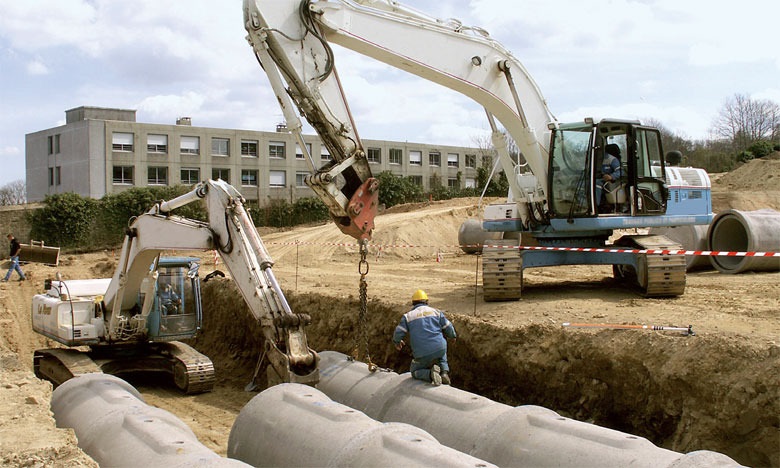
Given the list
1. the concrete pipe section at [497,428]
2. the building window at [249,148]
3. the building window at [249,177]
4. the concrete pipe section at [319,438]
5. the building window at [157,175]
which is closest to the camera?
the concrete pipe section at [497,428]

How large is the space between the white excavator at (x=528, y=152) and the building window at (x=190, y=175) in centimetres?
4140

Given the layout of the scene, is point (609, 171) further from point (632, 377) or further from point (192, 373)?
point (192, 373)

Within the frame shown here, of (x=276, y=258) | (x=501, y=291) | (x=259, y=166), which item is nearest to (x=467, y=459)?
(x=501, y=291)

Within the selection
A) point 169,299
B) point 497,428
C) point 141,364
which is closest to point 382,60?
point 169,299

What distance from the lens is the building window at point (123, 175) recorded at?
50.3 m

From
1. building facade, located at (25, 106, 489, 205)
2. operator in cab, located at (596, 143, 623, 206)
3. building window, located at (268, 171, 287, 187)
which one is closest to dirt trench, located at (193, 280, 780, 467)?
operator in cab, located at (596, 143, 623, 206)

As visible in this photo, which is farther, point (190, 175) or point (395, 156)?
point (395, 156)

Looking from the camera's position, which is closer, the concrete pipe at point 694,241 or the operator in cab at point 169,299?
the operator in cab at point 169,299

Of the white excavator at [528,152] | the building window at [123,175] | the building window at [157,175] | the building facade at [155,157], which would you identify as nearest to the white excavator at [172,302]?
the white excavator at [528,152]

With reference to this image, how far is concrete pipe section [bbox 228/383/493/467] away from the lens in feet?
19.2

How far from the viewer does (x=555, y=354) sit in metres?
9.87

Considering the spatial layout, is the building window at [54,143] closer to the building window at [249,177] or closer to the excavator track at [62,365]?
the building window at [249,177]

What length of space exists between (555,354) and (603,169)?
4084 millimetres

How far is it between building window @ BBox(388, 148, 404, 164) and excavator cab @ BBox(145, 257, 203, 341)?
48213mm
